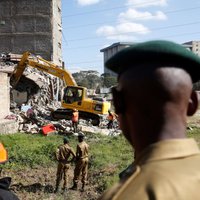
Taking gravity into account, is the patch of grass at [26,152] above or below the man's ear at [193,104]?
below

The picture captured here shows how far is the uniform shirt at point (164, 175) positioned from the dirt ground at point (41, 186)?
8.85 meters

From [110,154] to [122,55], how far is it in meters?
14.0

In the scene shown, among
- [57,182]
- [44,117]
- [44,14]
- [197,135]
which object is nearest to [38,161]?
[57,182]

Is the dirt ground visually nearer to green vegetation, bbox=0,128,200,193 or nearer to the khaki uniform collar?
green vegetation, bbox=0,128,200,193

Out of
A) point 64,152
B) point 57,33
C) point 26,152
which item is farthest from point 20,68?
point 57,33

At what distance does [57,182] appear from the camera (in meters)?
11.0

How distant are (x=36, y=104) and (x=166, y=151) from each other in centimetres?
2898

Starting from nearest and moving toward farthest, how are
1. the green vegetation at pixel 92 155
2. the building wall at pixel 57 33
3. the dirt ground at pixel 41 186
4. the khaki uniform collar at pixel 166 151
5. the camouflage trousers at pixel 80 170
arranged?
the khaki uniform collar at pixel 166 151
the dirt ground at pixel 41 186
the camouflage trousers at pixel 80 170
the green vegetation at pixel 92 155
the building wall at pixel 57 33

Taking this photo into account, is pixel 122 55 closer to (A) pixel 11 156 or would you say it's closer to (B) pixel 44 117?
(A) pixel 11 156

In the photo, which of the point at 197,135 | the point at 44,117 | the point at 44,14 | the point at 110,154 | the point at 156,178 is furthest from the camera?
the point at 44,14

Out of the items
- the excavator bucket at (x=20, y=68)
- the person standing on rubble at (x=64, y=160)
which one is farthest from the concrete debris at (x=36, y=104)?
the person standing on rubble at (x=64, y=160)

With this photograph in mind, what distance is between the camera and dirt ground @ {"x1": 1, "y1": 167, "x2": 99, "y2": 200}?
33.7 ft

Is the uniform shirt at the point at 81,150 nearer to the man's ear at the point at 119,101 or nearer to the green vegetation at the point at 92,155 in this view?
the green vegetation at the point at 92,155

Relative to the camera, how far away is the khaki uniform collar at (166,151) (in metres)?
1.38
